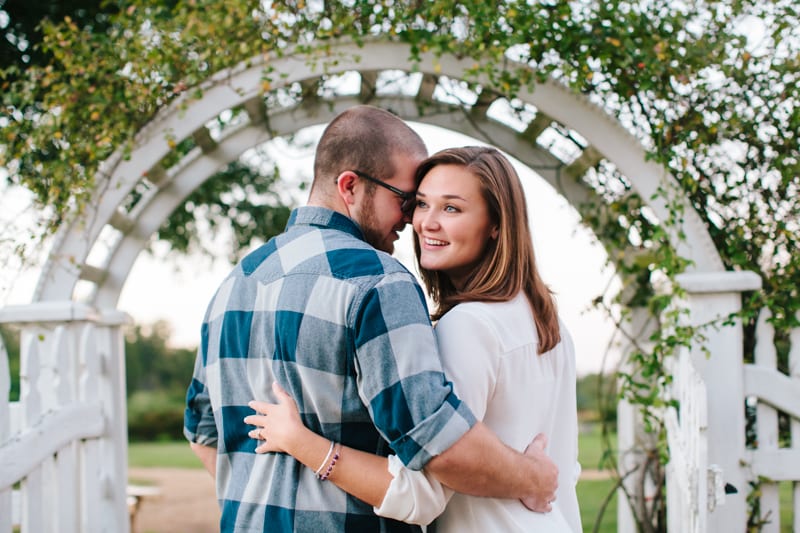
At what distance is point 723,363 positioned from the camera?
2.93m

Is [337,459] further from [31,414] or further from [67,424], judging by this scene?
[67,424]

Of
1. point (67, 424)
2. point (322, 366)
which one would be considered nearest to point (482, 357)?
point (322, 366)

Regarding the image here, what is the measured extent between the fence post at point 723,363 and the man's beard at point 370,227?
4.70ft

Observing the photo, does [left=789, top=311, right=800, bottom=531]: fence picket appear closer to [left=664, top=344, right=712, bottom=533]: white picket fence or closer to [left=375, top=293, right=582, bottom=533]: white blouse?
[left=664, top=344, right=712, bottom=533]: white picket fence

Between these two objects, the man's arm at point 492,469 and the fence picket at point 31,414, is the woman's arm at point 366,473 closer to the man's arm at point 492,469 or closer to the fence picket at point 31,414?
the man's arm at point 492,469

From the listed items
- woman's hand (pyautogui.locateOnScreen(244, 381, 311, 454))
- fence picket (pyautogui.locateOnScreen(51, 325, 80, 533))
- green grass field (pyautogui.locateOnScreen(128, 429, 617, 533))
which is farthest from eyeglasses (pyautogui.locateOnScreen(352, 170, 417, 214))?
green grass field (pyautogui.locateOnScreen(128, 429, 617, 533))

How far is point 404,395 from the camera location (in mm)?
1494

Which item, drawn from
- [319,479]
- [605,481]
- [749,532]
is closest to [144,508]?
[605,481]

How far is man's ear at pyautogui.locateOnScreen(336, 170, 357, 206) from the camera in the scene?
6.10 ft

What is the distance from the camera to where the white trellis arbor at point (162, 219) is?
292 cm

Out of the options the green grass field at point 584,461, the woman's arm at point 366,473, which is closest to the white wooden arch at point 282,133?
the woman's arm at point 366,473

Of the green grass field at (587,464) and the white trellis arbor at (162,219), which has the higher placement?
the white trellis arbor at (162,219)

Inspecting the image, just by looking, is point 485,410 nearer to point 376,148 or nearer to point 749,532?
point 376,148

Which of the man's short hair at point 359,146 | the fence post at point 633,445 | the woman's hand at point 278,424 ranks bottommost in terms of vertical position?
the fence post at point 633,445
